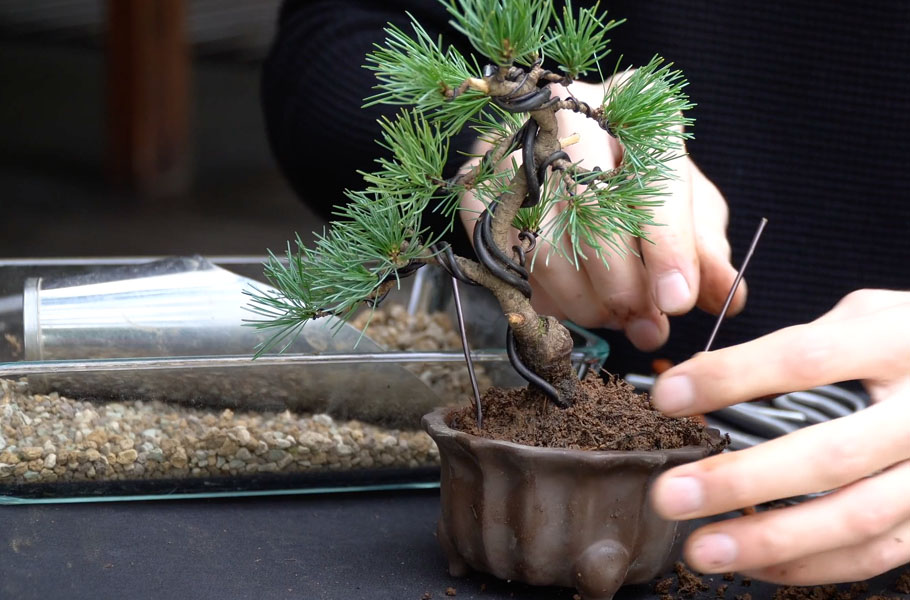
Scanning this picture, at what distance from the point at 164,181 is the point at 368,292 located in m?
5.26

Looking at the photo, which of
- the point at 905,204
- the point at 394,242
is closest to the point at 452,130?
the point at 394,242

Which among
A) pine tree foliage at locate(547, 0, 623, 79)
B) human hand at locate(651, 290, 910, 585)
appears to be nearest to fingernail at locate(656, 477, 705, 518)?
human hand at locate(651, 290, 910, 585)

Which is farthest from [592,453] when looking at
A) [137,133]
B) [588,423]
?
[137,133]

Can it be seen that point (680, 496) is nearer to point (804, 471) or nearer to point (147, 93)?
point (804, 471)

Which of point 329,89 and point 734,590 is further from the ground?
point 329,89

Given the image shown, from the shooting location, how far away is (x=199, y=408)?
2.19ft

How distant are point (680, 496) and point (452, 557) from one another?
16cm

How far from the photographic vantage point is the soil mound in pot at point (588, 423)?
0.52 meters

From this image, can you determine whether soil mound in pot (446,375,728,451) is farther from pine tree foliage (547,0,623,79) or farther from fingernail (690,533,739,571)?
pine tree foliage (547,0,623,79)

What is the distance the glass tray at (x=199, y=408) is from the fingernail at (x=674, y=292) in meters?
0.10

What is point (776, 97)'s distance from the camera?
1144mm

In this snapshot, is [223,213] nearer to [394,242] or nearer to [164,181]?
[164,181]

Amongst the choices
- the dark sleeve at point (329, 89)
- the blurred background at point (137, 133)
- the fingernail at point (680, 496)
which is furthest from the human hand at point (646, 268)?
the blurred background at point (137, 133)

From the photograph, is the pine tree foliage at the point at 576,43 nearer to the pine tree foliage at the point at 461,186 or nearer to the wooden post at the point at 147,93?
the pine tree foliage at the point at 461,186
